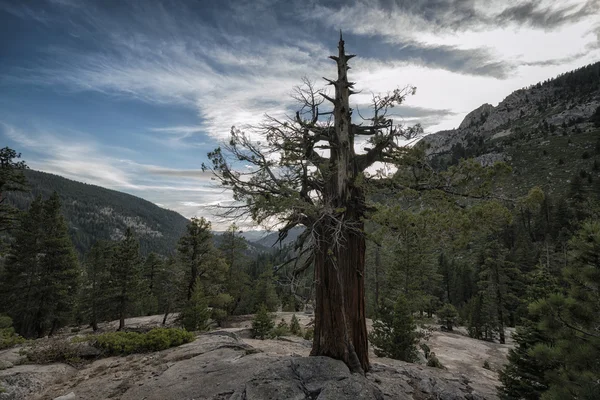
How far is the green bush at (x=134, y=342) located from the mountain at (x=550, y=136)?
6789 cm

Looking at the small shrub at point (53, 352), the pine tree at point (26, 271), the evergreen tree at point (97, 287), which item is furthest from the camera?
the evergreen tree at point (97, 287)

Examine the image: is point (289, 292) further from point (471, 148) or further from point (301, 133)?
point (471, 148)

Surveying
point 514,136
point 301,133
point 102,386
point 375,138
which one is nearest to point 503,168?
point 375,138

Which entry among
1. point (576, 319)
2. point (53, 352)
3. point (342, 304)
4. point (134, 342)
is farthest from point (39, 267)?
point (576, 319)

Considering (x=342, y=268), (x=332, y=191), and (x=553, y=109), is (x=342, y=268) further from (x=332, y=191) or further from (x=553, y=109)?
(x=553, y=109)

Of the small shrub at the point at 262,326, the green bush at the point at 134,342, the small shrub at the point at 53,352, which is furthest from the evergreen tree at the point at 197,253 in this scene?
the small shrub at the point at 53,352

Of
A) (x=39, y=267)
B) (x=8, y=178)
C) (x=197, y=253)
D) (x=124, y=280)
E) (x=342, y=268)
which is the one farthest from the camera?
(x=124, y=280)

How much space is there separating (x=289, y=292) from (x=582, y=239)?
5.47m

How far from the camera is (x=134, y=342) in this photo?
10164 mm

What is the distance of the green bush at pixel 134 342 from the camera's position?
10047 mm

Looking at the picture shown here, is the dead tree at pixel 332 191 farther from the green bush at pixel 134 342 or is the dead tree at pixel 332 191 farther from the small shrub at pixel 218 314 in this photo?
the small shrub at pixel 218 314

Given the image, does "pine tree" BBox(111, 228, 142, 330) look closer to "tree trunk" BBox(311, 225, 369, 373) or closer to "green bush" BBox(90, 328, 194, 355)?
"green bush" BBox(90, 328, 194, 355)

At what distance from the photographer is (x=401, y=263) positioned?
2622 cm

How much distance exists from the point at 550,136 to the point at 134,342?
166046mm
